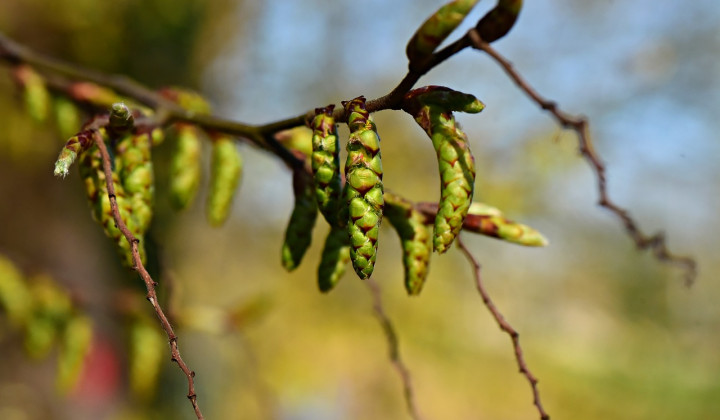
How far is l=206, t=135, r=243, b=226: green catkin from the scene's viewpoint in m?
0.89

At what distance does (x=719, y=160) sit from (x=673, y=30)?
260 centimetres

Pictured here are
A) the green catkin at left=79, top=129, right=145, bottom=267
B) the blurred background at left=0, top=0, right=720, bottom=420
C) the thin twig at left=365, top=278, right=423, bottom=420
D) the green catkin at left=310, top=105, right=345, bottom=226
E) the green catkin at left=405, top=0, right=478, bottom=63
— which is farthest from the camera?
the blurred background at left=0, top=0, right=720, bottom=420

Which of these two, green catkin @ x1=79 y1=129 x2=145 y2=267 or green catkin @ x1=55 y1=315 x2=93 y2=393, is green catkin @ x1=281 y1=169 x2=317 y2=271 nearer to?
green catkin @ x1=79 y1=129 x2=145 y2=267

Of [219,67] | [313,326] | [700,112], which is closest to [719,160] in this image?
[700,112]

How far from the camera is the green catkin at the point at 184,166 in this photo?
893 mm

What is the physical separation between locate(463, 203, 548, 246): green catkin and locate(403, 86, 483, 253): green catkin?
237mm

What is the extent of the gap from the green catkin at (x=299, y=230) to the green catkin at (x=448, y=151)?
0.22m

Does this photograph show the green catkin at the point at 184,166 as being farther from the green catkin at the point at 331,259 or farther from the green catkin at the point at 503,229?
the green catkin at the point at 503,229

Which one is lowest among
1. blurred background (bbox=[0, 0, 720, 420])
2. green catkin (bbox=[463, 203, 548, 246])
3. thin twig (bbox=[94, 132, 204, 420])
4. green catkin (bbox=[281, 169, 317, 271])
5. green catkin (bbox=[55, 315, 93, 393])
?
thin twig (bbox=[94, 132, 204, 420])

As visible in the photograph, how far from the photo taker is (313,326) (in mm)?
6652

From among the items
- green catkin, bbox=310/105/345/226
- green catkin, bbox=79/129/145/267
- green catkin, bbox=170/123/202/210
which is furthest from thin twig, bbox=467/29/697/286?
green catkin, bbox=170/123/202/210

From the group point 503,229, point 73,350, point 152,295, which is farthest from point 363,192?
point 73,350

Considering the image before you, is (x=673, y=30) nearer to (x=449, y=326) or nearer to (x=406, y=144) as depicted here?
(x=406, y=144)

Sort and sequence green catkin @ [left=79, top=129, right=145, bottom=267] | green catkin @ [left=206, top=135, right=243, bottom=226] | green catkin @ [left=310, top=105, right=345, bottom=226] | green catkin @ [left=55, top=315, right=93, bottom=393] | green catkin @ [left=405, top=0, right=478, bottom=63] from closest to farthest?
green catkin @ [left=405, top=0, right=478, bottom=63] < green catkin @ [left=310, top=105, right=345, bottom=226] < green catkin @ [left=79, top=129, right=145, bottom=267] < green catkin @ [left=206, top=135, right=243, bottom=226] < green catkin @ [left=55, top=315, right=93, bottom=393]
